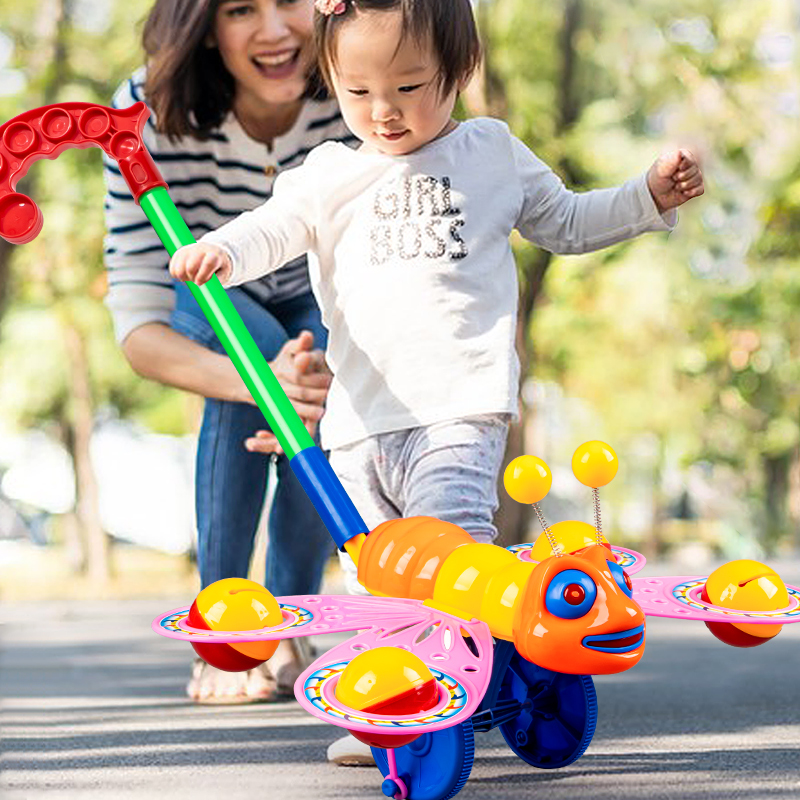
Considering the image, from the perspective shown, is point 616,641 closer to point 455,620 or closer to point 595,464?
point 455,620

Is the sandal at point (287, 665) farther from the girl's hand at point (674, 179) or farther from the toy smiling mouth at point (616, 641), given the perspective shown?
the toy smiling mouth at point (616, 641)

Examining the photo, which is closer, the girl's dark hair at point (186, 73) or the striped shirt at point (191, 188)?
the girl's dark hair at point (186, 73)

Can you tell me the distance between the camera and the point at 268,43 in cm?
298

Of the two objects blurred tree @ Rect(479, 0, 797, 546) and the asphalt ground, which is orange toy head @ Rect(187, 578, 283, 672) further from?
blurred tree @ Rect(479, 0, 797, 546)

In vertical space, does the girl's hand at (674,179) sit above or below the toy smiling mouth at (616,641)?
above

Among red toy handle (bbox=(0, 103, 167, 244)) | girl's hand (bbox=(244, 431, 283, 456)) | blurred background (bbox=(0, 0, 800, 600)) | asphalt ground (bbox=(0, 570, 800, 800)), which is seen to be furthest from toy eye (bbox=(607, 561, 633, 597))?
blurred background (bbox=(0, 0, 800, 600))

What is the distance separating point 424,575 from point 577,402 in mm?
17117

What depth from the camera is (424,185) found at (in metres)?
2.39

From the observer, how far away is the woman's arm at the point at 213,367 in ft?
8.69

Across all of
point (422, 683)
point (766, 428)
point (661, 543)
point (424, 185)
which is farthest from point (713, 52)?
point (661, 543)

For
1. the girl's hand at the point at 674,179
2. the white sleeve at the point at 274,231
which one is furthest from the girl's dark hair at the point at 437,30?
the girl's hand at the point at 674,179

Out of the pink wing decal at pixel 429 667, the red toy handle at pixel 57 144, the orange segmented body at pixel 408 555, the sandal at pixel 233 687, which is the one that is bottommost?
the sandal at pixel 233 687

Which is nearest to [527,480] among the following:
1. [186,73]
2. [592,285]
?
[186,73]

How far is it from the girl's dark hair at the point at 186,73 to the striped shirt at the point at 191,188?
0.04 meters
